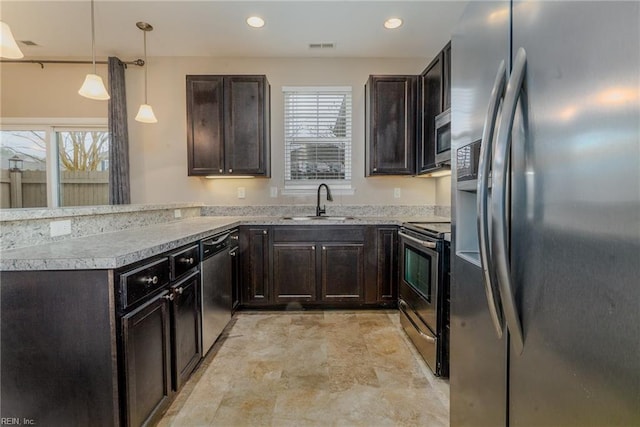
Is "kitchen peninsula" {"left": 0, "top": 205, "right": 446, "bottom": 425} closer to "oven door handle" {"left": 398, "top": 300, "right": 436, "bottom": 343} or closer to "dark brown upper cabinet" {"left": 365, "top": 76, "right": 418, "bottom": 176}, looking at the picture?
"oven door handle" {"left": 398, "top": 300, "right": 436, "bottom": 343}

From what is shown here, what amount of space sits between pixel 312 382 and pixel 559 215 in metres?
1.79

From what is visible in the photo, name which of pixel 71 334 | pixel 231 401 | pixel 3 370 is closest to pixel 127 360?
pixel 71 334

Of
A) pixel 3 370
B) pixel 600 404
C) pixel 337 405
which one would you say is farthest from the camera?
pixel 337 405

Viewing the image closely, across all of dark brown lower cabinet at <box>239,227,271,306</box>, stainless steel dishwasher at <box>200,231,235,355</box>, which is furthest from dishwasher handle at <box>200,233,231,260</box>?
dark brown lower cabinet at <box>239,227,271,306</box>

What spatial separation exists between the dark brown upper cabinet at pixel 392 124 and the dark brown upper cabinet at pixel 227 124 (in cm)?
117

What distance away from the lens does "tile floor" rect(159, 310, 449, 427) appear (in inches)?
66.4

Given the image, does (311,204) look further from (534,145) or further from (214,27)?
(534,145)

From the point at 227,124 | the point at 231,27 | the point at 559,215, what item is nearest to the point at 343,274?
the point at 227,124

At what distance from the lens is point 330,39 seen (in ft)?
10.7

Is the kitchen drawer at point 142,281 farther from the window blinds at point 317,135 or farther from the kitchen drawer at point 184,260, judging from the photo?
the window blinds at point 317,135

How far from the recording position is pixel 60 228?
1.67 m

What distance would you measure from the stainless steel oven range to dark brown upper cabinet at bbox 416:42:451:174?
2.76ft

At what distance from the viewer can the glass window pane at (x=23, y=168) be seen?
12.9 ft

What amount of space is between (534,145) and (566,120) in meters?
0.10
